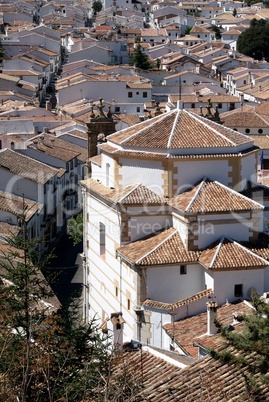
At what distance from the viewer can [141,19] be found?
11794 centimetres

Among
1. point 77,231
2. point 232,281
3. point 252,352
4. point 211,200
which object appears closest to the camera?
point 252,352

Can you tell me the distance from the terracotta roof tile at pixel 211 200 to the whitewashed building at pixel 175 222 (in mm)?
22

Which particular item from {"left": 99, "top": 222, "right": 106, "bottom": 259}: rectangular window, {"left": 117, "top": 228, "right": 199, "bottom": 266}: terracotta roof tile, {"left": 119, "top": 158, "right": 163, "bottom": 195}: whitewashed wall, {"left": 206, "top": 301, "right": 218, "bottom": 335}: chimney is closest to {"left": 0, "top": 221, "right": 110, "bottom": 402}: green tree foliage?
{"left": 206, "top": 301, "right": 218, "bottom": 335}: chimney

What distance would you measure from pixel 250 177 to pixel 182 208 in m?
2.64

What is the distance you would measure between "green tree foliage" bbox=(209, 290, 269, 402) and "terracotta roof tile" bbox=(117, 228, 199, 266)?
7.08 meters

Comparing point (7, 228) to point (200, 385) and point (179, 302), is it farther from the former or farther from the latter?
point (200, 385)

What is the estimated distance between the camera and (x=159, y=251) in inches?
747

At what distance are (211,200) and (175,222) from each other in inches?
38.6

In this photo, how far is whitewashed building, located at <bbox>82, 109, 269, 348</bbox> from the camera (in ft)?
61.0

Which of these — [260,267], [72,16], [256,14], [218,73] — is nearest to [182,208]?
[260,267]

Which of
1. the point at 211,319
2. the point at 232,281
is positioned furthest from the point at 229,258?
the point at 211,319

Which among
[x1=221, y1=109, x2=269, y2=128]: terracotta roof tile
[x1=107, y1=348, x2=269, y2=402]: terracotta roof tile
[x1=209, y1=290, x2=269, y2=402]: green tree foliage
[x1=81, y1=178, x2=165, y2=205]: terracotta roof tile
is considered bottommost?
[x1=221, y1=109, x2=269, y2=128]: terracotta roof tile

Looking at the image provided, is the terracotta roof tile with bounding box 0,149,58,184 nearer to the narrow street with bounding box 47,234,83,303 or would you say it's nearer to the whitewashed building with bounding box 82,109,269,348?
the narrow street with bounding box 47,234,83,303

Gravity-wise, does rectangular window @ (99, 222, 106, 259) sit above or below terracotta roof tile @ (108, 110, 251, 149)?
below
